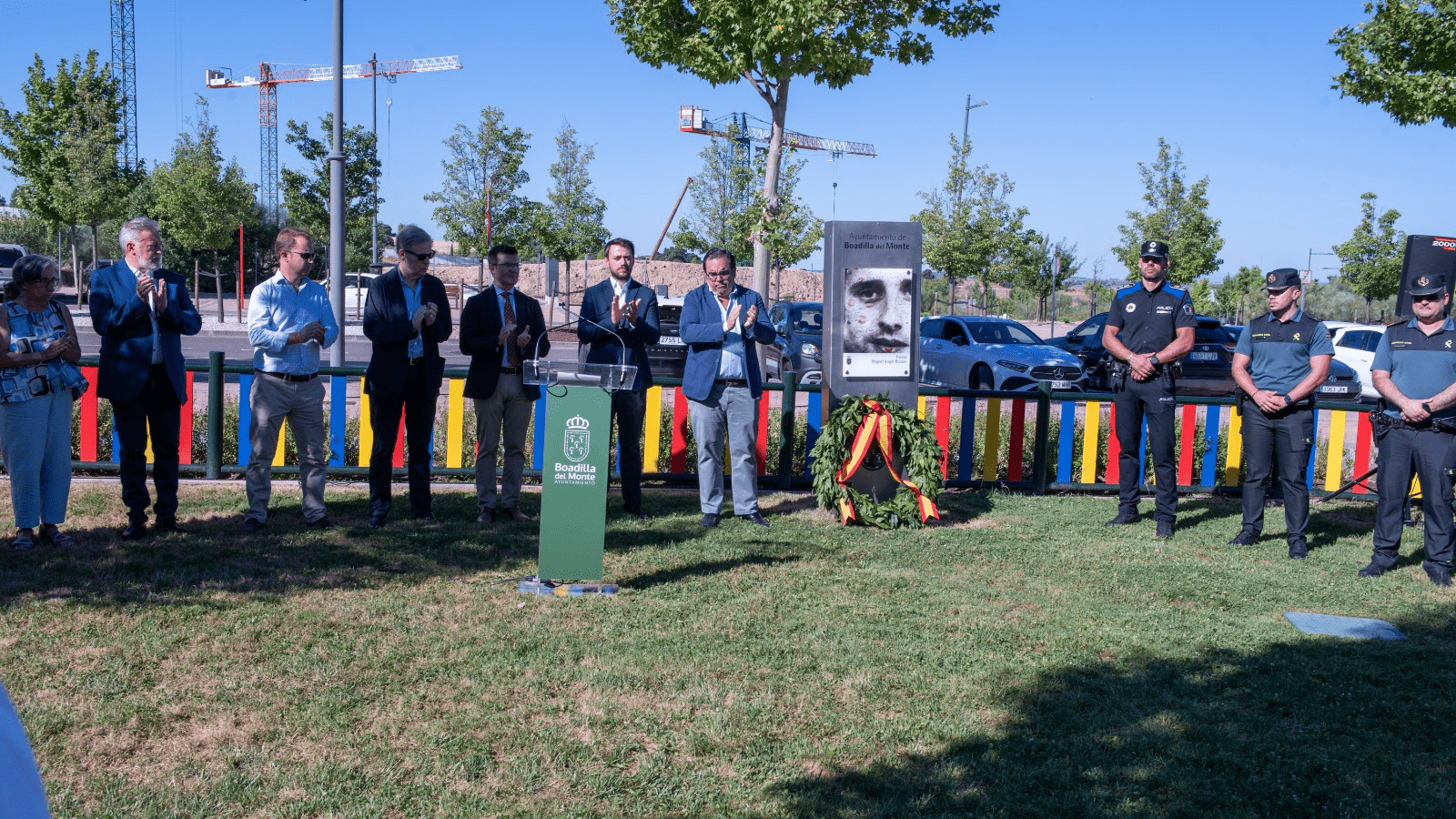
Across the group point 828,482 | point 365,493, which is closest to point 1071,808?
point 828,482

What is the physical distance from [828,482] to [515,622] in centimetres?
358

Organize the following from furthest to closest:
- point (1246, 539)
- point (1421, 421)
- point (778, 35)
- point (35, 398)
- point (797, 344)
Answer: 1. point (797, 344)
2. point (778, 35)
3. point (1246, 539)
4. point (1421, 421)
5. point (35, 398)

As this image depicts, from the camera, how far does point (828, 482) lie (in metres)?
8.63

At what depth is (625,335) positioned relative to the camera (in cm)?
839

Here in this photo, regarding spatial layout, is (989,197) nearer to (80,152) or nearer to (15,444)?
(80,152)

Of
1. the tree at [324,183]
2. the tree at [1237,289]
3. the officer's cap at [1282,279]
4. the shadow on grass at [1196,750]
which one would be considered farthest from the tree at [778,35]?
the tree at [1237,289]

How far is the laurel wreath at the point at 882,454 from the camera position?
8.53 m

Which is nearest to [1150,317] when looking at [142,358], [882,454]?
[882,454]

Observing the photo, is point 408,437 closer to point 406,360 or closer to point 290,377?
point 406,360

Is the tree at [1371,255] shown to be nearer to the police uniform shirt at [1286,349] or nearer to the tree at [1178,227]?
the tree at [1178,227]

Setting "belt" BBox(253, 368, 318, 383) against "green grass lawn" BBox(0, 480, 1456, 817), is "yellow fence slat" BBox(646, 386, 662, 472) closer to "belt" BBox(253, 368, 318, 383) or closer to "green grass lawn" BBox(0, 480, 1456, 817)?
"green grass lawn" BBox(0, 480, 1456, 817)

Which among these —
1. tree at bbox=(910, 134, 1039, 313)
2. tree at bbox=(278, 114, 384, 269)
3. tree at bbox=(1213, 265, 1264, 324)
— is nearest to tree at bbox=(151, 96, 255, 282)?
tree at bbox=(278, 114, 384, 269)

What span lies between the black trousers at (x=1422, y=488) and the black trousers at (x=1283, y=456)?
1.74 ft

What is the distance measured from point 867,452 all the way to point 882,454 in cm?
12
